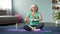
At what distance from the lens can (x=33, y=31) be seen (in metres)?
1.84

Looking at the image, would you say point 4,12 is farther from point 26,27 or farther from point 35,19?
point 26,27

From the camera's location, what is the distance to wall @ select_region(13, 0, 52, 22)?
4.50m

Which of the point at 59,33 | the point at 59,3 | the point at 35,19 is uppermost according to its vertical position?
the point at 59,3

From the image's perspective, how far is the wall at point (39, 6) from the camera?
4502mm

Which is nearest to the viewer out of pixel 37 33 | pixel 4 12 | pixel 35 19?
pixel 37 33

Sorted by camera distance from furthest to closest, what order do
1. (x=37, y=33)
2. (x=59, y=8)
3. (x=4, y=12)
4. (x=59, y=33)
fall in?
(x=4, y=12)
(x=59, y=8)
(x=59, y=33)
(x=37, y=33)

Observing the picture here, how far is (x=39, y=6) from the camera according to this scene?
180 inches

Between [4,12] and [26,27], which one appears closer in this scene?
[26,27]

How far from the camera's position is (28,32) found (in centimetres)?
185

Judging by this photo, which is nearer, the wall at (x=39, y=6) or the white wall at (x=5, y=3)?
the wall at (x=39, y=6)

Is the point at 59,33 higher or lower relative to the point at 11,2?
lower

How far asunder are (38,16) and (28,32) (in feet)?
1.91

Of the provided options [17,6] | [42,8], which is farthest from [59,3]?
[17,6]

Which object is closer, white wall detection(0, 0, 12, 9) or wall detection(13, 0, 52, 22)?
wall detection(13, 0, 52, 22)
